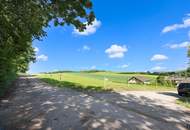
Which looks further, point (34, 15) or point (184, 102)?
point (184, 102)

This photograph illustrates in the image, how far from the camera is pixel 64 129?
9367 mm

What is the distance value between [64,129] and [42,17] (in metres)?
4.19

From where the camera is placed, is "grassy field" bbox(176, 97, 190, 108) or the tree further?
"grassy field" bbox(176, 97, 190, 108)

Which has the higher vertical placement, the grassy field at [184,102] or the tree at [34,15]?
the tree at [34,15]

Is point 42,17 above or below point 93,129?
above

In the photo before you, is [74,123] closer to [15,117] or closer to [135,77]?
[15,117]

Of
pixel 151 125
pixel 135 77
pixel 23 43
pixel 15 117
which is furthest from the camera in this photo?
pixel 135 77

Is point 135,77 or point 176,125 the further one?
point 135,77

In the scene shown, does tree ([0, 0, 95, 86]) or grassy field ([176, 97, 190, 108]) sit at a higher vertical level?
tree ([0, 0, 95, 86])

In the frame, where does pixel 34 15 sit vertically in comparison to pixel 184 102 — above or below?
above

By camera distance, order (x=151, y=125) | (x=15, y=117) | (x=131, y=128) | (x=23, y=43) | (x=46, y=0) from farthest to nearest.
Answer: (x=23, y=43), (x=15, y=117), (x=151, y=125), (x=131, y=128), (x=46, y=0)

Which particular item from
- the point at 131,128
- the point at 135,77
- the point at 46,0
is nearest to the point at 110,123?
the point at 131,128

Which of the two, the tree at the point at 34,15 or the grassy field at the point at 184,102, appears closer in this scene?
the tree at the point at 34,15

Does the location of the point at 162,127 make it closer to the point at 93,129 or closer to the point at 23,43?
the point at 93,129
